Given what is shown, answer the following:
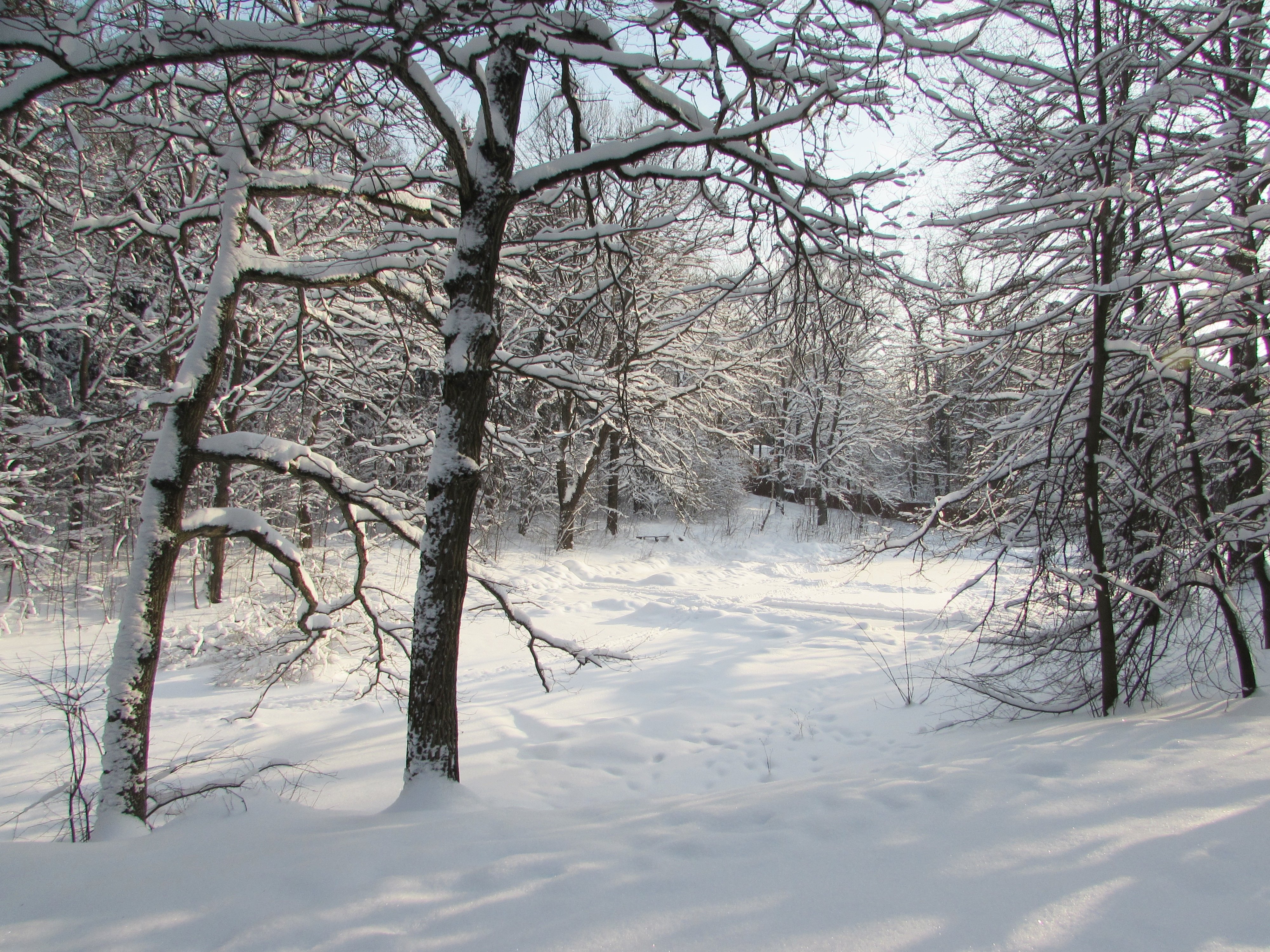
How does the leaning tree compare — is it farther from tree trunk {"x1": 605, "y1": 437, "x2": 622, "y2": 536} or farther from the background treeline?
tree trunk {"x1": 605, "y1": 437, "x2": 622, "y2": 536}

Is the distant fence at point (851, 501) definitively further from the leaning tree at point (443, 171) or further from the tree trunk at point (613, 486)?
the leaning tree at point (443, 171)

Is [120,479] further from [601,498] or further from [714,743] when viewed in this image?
[601,498]

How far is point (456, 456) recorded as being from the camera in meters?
3.41

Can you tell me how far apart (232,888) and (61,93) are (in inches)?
253

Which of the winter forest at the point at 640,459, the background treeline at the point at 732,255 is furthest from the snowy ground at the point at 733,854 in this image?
the background treeline at the point at 732,255

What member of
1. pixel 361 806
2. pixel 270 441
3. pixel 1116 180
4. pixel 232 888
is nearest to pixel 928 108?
pixel 1116 180

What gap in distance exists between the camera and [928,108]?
4277 millimetres

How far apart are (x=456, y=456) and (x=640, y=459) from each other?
236cm

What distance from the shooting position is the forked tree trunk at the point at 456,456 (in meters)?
3.35

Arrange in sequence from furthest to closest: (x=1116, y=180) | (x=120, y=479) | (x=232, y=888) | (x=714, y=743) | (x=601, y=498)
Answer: (x=601, y=498)
(x=120, y=479)
(x=714, y=743)
(x=1116, y=180)
(x=232, y=888)

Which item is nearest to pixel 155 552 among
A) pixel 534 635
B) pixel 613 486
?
pixel 534 635

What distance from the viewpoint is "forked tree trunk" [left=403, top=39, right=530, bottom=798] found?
3350mm

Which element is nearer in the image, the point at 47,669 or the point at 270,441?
the point at 270,441

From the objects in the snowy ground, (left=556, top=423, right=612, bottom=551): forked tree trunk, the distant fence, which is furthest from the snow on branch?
the distant fence
